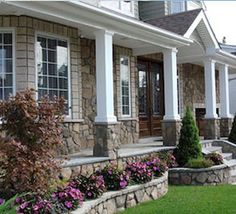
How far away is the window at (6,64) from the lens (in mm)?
8539

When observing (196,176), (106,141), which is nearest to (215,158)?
(196,176)

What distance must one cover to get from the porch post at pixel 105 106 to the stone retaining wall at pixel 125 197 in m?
1.16

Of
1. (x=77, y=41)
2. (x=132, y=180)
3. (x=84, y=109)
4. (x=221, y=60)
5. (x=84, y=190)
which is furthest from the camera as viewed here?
(x=221, y=60)

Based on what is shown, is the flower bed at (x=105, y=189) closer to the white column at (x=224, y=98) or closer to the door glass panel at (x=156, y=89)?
the door glass panel at (x=156, y=89)

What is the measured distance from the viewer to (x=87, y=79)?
10.8 m

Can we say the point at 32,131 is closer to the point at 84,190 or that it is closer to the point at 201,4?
the point at 84,190

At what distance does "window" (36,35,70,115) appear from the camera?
9000 mm

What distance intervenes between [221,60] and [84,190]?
10.5 metres

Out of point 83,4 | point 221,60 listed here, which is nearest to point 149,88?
point 221,60

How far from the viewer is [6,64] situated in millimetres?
8578

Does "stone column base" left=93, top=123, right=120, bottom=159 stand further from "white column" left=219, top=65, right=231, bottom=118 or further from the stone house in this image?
"white column" left=219, top=65, right=231, bottom=118

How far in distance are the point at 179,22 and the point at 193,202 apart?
754 centimetres

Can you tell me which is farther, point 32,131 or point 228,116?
point 228,116

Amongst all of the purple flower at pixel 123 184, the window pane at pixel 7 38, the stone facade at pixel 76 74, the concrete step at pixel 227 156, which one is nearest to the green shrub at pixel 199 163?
the concrete step at pixel 227 156
